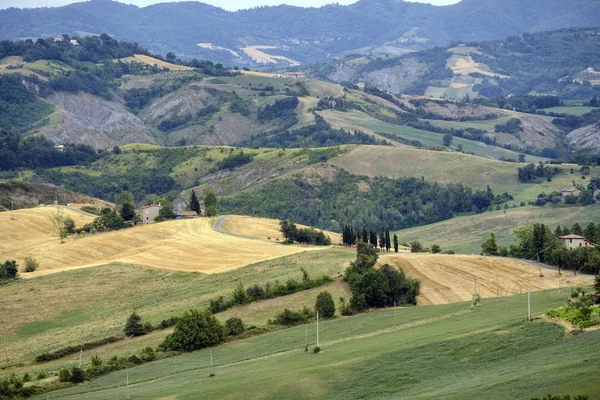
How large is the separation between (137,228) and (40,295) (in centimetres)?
4345

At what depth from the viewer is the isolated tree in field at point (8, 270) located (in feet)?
399

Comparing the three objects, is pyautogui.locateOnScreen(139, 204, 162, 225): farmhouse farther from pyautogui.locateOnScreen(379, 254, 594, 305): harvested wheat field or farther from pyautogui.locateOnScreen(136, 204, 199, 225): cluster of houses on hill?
pyautogui.locateOnScreen(379, 254, 594, 305): harvested wheat field

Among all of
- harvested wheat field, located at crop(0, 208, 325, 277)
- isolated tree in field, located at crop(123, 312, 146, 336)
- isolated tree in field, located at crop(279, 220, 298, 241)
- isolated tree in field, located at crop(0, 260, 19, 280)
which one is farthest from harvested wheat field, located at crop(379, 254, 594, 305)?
isolated tree in field, located at crop(0, 260, 19, 280)

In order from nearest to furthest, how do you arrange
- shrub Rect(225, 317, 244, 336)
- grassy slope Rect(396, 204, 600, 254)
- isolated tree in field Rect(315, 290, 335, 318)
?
shrub Rect(225, 317, 244, 336), isolated tree in field Rect(315, 290, 335, 318), grassy slope Rect(396, 204, 600, 254)

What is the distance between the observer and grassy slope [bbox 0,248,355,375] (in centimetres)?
9450

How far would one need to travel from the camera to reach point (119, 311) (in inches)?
4097

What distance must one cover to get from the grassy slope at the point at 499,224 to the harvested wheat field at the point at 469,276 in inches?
2530

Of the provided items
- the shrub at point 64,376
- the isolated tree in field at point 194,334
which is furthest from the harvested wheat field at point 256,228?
the shrub at point 64,376

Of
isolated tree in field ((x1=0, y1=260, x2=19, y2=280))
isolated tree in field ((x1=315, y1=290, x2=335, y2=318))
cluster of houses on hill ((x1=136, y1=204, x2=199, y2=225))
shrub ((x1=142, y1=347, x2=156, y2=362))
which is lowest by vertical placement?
shrub ((x1=142, y1=347, x2=156, y2=362))

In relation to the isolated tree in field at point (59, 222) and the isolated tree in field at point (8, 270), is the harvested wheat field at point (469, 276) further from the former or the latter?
the isolated tree in field at point (59, 222)

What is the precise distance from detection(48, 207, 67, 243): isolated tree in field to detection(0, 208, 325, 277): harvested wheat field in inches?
58.7

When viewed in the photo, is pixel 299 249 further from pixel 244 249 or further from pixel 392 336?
pixel 392 336

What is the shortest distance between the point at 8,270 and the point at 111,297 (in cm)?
1852

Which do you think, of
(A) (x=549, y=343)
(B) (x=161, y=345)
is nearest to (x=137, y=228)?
(B) (x=161, y=345)
